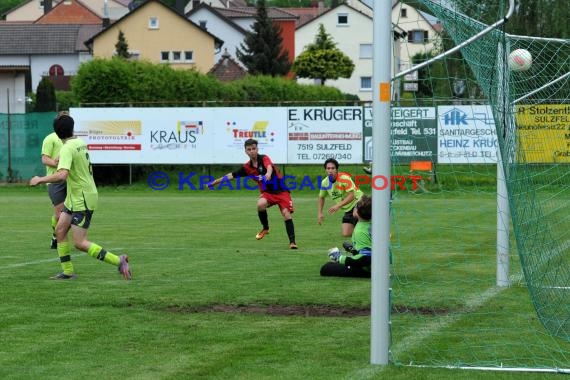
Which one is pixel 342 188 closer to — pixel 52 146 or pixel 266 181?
pixel 266 181

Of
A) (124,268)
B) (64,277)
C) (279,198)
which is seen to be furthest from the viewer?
(279,198)

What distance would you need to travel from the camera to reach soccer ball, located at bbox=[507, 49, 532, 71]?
32.5 ft

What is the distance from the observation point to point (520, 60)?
33.3ft

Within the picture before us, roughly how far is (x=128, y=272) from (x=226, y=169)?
24536mm

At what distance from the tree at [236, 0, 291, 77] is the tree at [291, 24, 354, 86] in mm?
6199

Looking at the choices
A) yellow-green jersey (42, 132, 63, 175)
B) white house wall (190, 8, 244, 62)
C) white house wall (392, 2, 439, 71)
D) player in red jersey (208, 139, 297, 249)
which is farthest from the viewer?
Answer: white house wall (190, 8, 244, 62)

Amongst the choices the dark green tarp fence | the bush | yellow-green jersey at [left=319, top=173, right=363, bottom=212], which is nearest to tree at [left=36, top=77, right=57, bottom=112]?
the bush

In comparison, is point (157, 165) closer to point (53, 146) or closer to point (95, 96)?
point (95, 96)

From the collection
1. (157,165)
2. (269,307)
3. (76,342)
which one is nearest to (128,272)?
(269,307)

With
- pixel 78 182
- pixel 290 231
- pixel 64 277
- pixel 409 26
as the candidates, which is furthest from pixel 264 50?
pixel 409 26

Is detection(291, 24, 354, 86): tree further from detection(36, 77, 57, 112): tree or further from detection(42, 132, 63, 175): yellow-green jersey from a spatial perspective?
detection(42, 132, 63, 175): yellow-green jersey

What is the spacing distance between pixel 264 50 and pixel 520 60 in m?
74.8

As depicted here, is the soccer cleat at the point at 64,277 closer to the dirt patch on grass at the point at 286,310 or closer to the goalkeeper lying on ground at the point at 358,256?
the dirt patch on grass at the point at 286,310

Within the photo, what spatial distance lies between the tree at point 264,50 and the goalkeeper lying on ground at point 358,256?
70.4m
